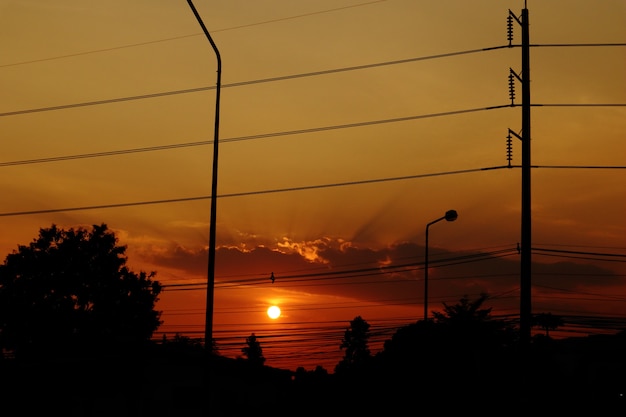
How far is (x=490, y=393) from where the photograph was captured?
40.6 m

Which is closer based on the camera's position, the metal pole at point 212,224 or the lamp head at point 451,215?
the metal pole at point 212,224

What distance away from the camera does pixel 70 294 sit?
79.4 metres

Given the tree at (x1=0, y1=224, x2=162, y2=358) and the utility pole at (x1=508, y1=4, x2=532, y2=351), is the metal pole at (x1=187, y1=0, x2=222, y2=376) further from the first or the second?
the tree at (x1=0, y1=224, x2=162, y2=358)

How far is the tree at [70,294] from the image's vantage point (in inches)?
2990

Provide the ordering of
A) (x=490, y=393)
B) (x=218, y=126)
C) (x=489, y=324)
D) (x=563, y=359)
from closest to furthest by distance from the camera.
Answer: (x=218, y=126)
(x=490, y=393)
(x=489, y=324)
(x=563, y=359)

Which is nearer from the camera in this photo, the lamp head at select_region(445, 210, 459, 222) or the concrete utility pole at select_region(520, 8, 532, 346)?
the concrete utility pole at select_region(520, 8, 532, 346)

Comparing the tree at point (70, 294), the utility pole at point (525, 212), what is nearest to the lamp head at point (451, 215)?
the utility pole at point (525, 212)

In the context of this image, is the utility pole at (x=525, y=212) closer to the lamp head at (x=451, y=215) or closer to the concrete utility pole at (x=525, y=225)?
the concrete utility pole at (x=525, y=225)

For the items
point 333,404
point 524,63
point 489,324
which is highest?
point 524,63

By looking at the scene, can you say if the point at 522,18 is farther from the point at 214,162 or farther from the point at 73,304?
the point at 73,304

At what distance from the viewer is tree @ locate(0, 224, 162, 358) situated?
75938 mm

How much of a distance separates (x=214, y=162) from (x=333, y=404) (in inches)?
772

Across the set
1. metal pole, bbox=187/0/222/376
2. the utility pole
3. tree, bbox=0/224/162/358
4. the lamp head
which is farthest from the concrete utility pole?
tree, bbox=0/224/162/358

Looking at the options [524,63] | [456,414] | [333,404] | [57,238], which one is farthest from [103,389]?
[57,238]
